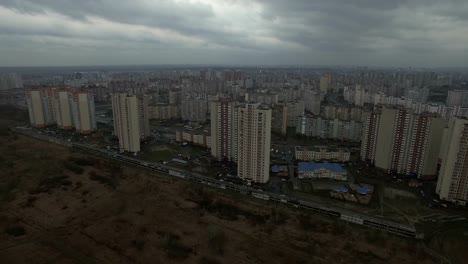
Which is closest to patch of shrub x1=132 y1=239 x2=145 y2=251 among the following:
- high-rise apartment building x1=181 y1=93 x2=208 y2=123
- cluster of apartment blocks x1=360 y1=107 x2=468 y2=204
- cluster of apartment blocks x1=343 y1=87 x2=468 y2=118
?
cluster of apartment blocks x1=360 y1=107 x2=468 y2=204

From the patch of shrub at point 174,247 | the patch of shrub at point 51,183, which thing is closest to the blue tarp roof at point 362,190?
the patch of shrub at point 174,247

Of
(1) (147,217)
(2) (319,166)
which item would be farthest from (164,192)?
(2) (319,166)

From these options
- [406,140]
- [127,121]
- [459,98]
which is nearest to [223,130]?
[127,121]

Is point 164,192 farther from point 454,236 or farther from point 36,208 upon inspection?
point 454,236

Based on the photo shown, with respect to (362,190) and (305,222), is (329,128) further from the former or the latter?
(305,222)

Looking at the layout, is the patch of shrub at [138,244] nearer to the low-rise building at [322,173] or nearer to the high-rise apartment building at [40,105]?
the low-rise building at [322,173]

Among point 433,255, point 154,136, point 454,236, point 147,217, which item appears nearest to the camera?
point 433,255
